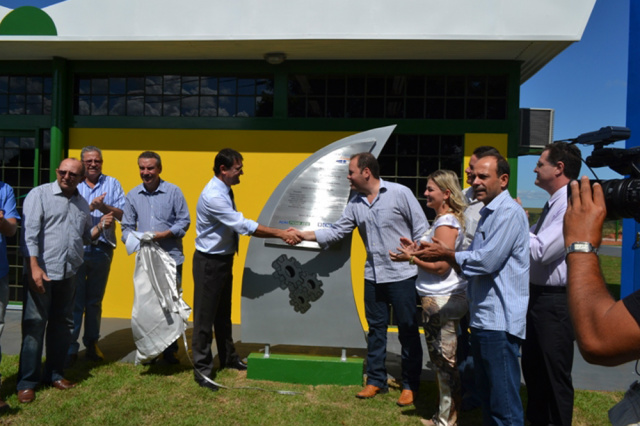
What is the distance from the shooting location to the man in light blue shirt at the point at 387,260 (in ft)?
13.5

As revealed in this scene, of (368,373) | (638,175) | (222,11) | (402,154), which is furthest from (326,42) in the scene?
(638,175)

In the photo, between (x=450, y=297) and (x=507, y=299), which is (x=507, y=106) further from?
(x=507, y=299)

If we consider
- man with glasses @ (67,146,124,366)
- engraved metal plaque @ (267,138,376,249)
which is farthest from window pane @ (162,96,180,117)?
engraved metal plaque @ (267,138,376,249)

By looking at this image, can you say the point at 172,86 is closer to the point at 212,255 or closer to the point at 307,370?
the point at 212,255

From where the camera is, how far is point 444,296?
355 centimetres

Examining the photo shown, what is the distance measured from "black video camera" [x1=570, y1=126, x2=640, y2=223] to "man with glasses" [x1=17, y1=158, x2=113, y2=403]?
3.78 meters

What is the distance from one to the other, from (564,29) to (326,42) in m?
2.53

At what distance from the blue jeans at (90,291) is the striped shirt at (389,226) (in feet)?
8.77

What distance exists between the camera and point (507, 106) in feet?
20.6

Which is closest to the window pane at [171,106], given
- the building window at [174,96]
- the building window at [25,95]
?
the building window at [174,96]

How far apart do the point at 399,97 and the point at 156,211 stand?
3.34 metres

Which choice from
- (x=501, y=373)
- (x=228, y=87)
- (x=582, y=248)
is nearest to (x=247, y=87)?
(x=228, y=87)

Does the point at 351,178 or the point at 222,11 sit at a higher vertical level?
the point at 222,11

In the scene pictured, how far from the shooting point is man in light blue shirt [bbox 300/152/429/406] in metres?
4.11
